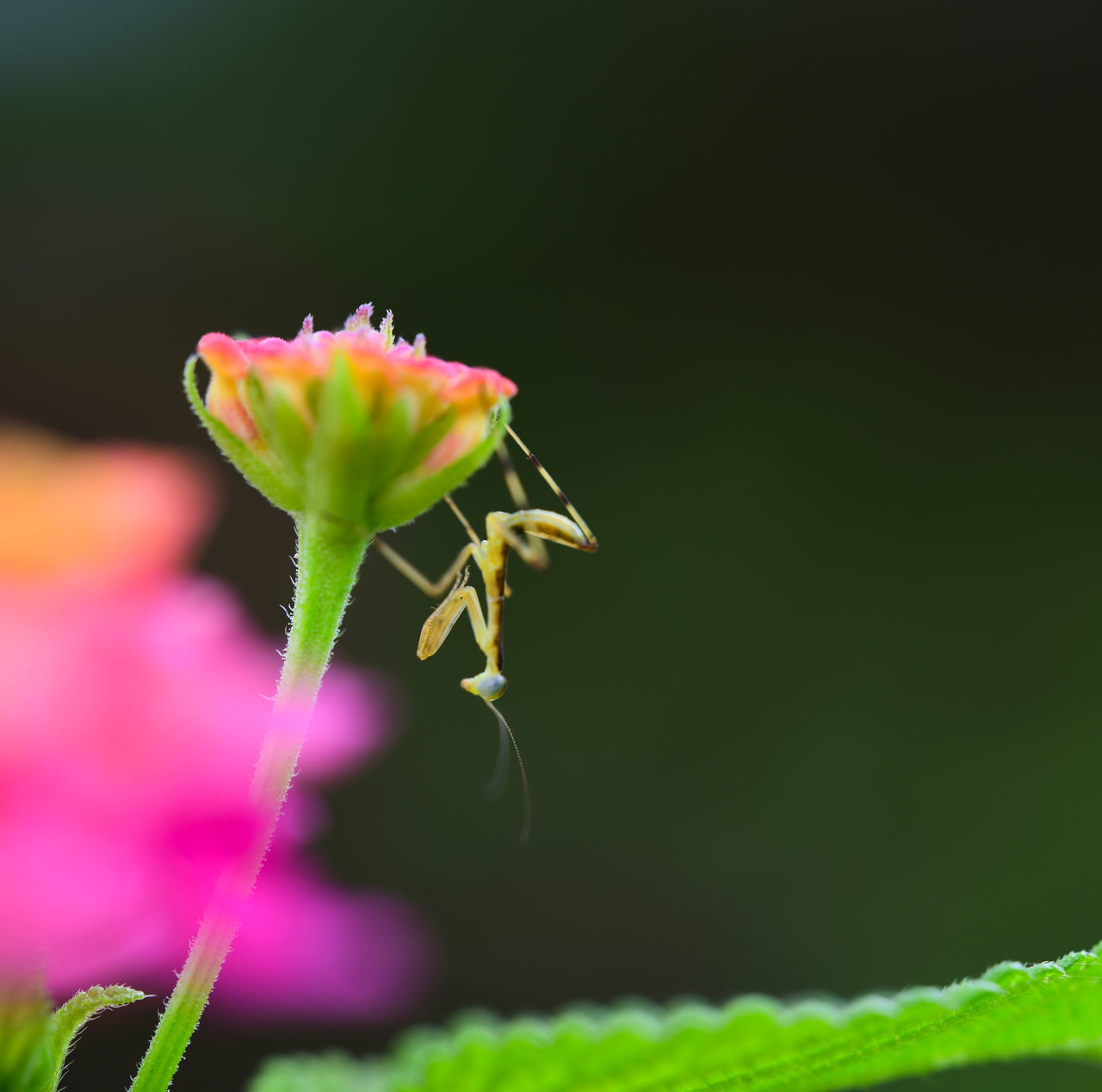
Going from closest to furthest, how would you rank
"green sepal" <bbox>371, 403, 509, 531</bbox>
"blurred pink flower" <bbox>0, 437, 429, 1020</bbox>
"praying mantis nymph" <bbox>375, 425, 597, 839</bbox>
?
"blurred pink flower" <bbox>0, 437, 429, 1020</bbox> → "green sepal" <bbox>371, 403, 509, 531</bbox> → "praying mantis nymph" <bbox>375, 425, 597, 839</bbox>

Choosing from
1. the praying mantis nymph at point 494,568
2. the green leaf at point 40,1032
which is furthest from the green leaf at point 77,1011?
the praying mantis nymph at point 494,568

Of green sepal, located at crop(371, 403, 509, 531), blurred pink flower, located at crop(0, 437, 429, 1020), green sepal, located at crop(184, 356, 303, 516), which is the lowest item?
blurred pink flower, located at crop(0, 437, 429, 1020)

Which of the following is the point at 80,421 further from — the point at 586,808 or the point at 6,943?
the point at 6,943

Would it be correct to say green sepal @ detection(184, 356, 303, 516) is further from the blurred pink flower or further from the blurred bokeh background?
the blurred bokeh background

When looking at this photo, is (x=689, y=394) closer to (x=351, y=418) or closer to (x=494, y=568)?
(x=494, y=568)

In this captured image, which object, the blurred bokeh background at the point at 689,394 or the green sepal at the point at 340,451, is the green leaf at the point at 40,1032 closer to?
the green sepal at the point at 340,451

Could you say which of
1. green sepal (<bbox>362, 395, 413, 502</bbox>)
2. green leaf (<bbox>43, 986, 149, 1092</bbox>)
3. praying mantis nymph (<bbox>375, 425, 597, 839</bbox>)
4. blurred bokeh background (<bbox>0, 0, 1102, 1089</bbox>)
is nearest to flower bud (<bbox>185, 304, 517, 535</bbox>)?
green sepal (<bbox>362, 395, 413, 502</bbox>)
